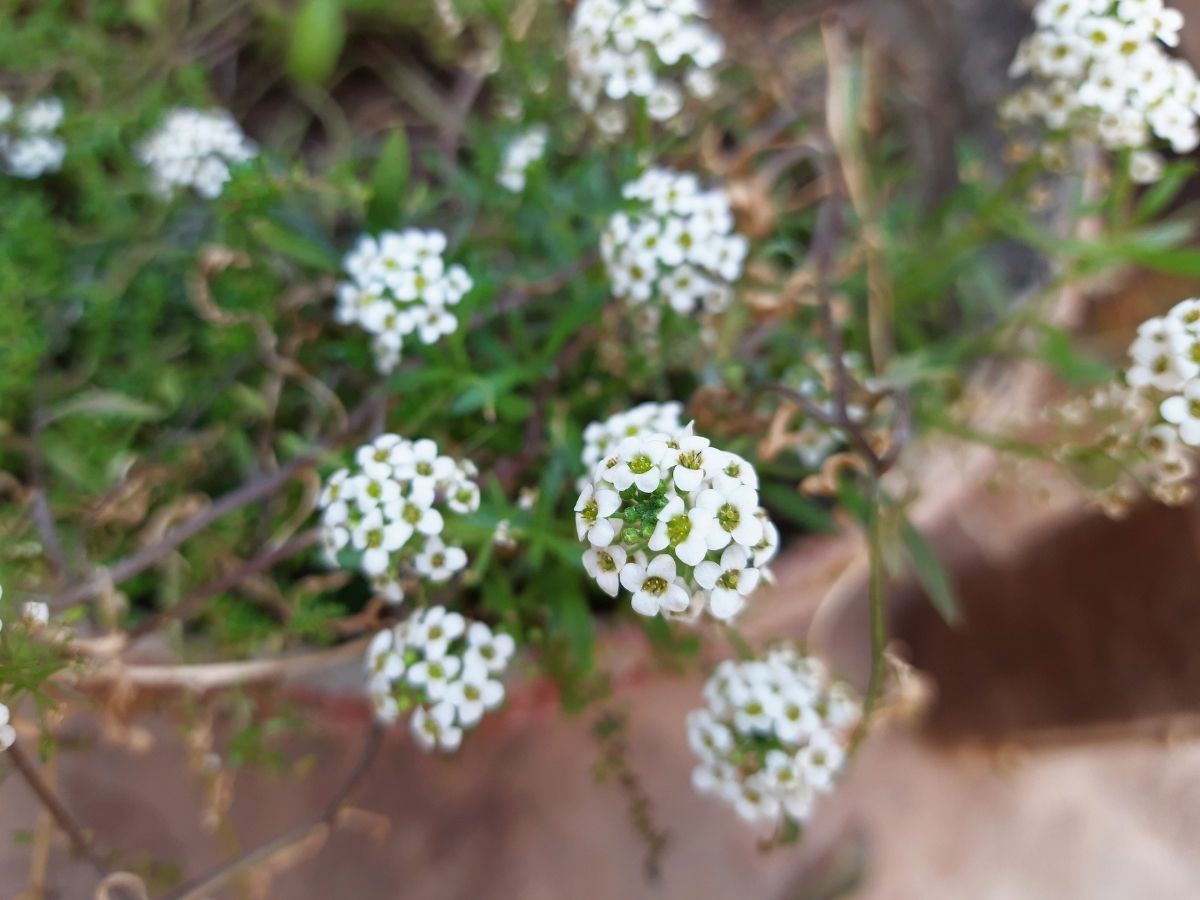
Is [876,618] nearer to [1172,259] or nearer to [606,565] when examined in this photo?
[606,565]

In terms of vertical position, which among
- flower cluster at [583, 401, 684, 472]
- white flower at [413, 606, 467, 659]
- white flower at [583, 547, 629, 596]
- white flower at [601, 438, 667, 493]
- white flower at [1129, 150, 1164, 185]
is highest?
white flower at [1129, 150, 1164, 185]

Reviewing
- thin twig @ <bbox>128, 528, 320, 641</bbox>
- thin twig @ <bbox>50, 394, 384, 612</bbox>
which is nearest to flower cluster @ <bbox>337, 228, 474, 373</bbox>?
thin twig @ <bbox>50, 394, 384, 612</bbox>

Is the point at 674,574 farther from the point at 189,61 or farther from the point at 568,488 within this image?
the point at 189,61

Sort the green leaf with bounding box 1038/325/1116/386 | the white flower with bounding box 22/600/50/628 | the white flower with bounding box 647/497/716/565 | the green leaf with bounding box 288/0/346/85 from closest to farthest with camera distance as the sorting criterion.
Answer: the white flower with bounding box 647/497/716/565
the white flower with bounding box 22/600/50/628
the green leaf with bounding box 1038/325/1116/386
the green leaf with bounding box 288/0/346/85

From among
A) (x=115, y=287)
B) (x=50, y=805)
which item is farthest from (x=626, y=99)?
(x=50, y=805)

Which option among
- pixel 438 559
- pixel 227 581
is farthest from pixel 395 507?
pixel 227 581

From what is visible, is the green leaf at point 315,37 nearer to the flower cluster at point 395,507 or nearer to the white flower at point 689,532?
the flower cluster at point 395,507

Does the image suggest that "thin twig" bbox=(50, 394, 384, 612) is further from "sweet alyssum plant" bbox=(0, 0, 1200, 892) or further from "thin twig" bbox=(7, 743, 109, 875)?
"thin twig" bbox=(7, 743, 109, 875)
